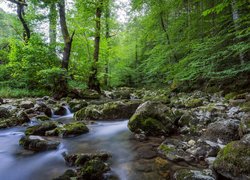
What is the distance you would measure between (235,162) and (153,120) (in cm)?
226

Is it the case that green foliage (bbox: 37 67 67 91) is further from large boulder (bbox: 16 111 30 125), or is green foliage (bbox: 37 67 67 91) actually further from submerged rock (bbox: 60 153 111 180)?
submerged rock (bbox: 60 153 111 180)

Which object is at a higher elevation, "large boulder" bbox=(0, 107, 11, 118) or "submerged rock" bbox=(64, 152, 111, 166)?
"large boulder" bbox=(0, 107, 11, 118)

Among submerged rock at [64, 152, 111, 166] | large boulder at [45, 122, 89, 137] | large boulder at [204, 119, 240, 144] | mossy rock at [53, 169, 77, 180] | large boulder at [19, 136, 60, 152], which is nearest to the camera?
mossy rock at [53, 169, 77, 180]

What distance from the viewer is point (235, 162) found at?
2320 millimetres

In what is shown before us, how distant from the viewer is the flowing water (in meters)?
3.00

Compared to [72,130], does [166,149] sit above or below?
below

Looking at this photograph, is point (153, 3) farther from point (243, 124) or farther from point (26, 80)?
point (243, 124)

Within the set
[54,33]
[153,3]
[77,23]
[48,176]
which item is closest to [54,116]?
[48,176]

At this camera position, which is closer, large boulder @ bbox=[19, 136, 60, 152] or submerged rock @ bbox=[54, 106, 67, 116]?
large boulder @ bbox=[19, 136, 60, 152]

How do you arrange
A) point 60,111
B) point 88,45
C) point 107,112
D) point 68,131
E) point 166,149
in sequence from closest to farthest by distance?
point 166,149, point 68,131, point 107,112, point 60,111, point 88,45

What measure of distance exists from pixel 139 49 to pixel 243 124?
18647mm

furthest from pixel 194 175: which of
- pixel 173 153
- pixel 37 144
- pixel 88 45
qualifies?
pixel 88 45

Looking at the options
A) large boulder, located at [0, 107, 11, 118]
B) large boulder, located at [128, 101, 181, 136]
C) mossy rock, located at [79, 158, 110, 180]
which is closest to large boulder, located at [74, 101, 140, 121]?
large boulder, located at [128, 101, 181, 136]

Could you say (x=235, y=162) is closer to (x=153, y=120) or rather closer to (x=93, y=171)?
(x=93, y=171)
